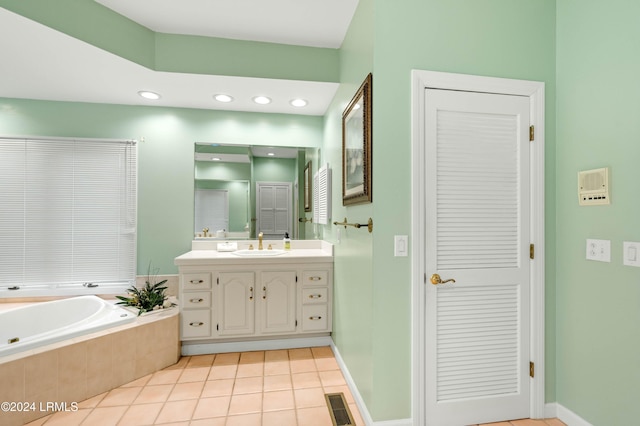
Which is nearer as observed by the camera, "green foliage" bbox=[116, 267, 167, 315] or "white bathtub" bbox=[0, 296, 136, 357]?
"white bathtub" bbox=[0, 296, 136, 357]

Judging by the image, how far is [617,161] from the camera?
1.49 m

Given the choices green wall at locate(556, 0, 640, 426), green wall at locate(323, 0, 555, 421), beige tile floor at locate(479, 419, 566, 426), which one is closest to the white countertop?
green wall at locate(323, 0, 555, 421)

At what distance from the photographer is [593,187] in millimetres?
1596

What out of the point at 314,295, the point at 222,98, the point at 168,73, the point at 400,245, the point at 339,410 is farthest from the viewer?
the point at 222,98

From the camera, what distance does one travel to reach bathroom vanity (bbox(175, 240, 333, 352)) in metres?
2.58

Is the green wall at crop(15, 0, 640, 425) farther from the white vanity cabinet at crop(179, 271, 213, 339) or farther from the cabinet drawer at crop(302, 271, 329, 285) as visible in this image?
the white vanity cabinet at crop(179, 271, 213, 339)

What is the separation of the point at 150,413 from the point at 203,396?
31cm

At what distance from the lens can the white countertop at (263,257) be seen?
101 inches

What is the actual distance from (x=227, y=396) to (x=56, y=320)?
1.73m

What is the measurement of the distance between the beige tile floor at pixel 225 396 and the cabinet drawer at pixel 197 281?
0.61 meters

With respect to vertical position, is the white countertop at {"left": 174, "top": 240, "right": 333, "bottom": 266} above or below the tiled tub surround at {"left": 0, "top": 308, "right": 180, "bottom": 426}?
above

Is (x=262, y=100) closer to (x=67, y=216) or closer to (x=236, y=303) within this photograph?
(x=236, y=303)

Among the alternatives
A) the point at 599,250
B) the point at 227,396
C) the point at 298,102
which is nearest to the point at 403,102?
the point at 599,250

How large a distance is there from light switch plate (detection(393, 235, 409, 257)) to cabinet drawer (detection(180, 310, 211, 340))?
175 cm
